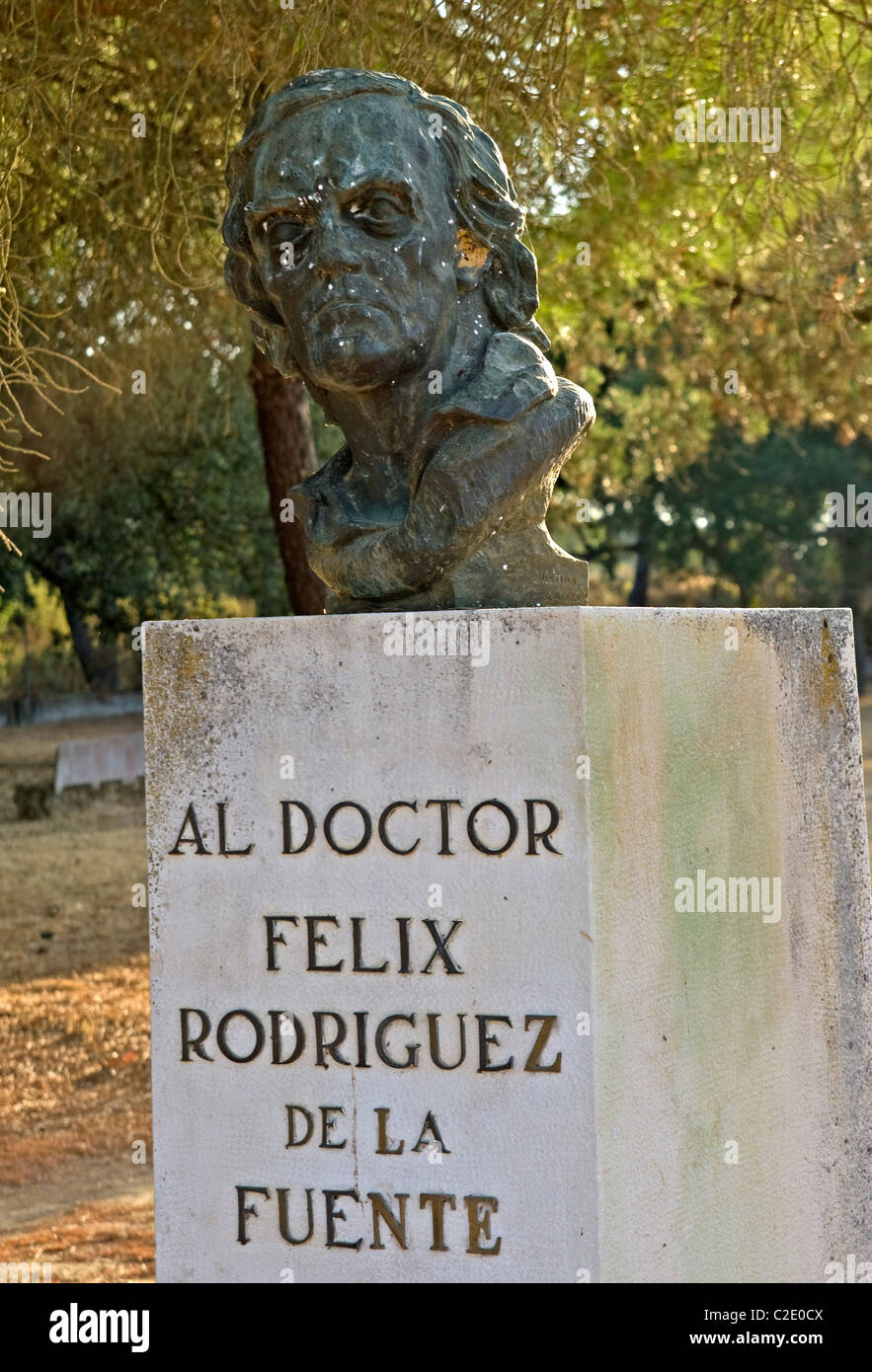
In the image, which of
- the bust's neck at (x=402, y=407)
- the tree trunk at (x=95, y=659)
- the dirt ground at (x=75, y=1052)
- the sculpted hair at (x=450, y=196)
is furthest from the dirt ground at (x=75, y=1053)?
the tree trunk at (x=95, y=659)

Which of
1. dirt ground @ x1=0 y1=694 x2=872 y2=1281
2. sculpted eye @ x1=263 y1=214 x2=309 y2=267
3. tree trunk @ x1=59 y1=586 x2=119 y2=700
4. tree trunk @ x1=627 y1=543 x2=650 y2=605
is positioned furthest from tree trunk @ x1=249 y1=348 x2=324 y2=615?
tree trunk @ x1=627 y1=543 x2=650 y2=605

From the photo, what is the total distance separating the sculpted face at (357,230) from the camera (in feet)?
11.3

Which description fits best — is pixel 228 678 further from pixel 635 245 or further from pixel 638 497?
pixel 638 497

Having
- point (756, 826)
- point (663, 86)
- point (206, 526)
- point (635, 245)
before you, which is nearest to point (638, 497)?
point (206, 526)

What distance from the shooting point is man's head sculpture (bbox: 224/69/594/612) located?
346 centimetres

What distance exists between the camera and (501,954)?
10.6ft


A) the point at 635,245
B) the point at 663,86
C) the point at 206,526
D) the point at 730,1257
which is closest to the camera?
the point at 730,1257

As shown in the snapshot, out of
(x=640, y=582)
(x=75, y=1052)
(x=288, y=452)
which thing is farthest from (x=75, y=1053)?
(x=640, y=582)

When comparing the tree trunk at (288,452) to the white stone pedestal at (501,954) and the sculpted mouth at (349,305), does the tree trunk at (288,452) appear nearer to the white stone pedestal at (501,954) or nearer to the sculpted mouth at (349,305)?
the sculpted mouth at (349,305)

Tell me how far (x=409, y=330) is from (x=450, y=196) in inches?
13.9

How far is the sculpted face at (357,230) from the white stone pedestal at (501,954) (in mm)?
632

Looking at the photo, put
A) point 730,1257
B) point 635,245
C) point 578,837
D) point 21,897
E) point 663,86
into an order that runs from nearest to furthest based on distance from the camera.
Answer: point 578,837, point 730,1257, point 663,86, point 635,245, point 21,897

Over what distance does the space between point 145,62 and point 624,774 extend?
4.47m

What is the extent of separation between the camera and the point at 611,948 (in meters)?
3.18
